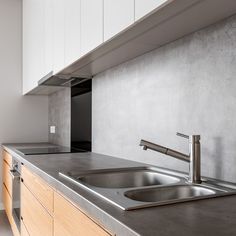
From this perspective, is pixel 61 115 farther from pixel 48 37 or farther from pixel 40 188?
pixel 40 188

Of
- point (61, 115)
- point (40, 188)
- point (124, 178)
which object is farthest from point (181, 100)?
point (61, 115)

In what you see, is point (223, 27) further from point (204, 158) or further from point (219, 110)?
point (204, 158)

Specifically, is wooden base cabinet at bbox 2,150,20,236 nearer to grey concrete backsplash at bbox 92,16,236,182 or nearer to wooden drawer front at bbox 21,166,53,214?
wooden drawer front at bbox 21,166,53,214

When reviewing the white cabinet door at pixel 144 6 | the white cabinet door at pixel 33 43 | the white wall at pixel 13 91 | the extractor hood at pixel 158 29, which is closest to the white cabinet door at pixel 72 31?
the extractor hood at pixel 158 29

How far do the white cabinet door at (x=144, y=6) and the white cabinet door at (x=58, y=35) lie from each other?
105cm

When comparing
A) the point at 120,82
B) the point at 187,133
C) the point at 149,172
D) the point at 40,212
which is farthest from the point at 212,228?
the point at 120,82

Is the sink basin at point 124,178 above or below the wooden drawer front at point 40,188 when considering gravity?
above

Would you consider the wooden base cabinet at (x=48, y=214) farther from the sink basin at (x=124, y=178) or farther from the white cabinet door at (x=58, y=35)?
the white cabinet door at (x=58, y=35)

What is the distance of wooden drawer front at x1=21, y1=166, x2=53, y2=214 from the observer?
1463 millimetres

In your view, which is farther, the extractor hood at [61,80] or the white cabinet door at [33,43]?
the white cabinet door at [33,43]

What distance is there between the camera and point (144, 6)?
1.14 meters

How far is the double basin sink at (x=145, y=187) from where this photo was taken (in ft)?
3.11

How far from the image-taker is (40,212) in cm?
164

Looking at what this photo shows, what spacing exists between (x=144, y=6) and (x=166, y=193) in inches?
27.9
